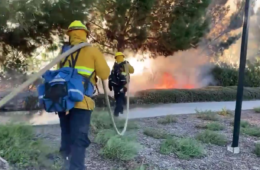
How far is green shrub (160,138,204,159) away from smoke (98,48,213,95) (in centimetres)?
943

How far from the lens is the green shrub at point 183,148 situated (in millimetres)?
4554

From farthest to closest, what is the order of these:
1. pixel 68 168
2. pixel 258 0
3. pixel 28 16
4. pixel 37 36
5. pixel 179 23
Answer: pixel 258 0 → pixel 179 23 → pixel 37 36 → pixel 28 16 → pixel 68 168

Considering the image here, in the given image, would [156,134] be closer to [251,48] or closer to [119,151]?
[119,151]

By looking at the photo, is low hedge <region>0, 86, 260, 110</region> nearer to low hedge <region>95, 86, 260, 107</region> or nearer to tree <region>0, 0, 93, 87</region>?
low hedge <region>95, 86, 260, 107</region>

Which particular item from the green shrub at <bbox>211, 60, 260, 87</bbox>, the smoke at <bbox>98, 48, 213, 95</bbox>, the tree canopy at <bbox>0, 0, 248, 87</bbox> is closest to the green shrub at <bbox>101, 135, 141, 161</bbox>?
the tree canopy at <bbox>0, 0, 248, 87</bbox>

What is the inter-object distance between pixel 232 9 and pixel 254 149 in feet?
40.6

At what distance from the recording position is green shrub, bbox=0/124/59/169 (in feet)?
12.0

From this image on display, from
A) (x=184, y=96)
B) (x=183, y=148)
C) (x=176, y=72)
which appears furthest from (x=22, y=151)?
(x=176, y=72)

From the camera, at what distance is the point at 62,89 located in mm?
3064

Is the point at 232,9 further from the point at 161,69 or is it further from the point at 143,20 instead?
the point at 143,20

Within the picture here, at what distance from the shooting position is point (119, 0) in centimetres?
779

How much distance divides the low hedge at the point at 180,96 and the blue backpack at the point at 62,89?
5.84 metres

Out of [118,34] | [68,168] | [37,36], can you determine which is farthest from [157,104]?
[68,168]

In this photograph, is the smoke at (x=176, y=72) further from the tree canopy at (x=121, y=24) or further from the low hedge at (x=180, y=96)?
the tree canopy at (x=121, y=24)
